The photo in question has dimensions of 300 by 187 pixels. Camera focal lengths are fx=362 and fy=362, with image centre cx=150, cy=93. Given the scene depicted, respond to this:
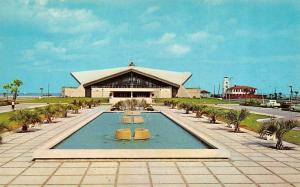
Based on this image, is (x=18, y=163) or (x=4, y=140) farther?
(x=4, y=140)

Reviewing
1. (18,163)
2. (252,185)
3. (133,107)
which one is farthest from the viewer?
(133,107)

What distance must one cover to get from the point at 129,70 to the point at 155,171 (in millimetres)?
68487

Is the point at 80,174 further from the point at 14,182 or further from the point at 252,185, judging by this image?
the point at 252,185

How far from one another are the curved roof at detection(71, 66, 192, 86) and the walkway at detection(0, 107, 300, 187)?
65025 mm

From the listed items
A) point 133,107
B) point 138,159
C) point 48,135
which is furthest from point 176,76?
point 138,159

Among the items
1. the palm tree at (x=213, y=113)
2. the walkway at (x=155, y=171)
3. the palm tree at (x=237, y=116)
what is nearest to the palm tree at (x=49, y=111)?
the palm tree at (x=213, y=113)

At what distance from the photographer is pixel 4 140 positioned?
1462 cm

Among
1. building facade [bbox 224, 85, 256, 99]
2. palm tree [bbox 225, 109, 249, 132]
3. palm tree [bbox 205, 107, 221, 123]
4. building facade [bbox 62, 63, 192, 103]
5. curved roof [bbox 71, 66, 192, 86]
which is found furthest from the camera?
building facade [bbox 224, 85, 256, 99]

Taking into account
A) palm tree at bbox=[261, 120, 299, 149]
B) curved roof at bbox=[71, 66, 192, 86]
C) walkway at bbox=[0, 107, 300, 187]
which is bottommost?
walkway at bbox=[0, 107, 300, 187]

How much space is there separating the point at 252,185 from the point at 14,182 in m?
5.31

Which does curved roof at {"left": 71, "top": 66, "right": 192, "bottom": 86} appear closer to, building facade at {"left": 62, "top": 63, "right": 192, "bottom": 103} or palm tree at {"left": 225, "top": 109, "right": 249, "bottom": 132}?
building facade at {"left": 62, "top": 63, "right": 192, "bottom": 103}

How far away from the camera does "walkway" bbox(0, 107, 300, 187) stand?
26.9ft

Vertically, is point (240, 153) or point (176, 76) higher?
point (176, 76)

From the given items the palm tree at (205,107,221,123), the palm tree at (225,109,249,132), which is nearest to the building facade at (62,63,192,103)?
the palm tree at (205,107,221,123)
